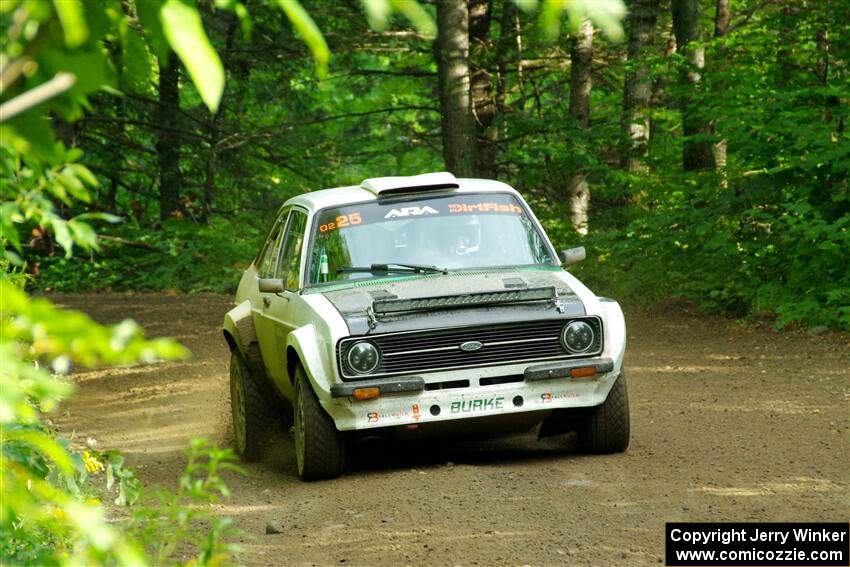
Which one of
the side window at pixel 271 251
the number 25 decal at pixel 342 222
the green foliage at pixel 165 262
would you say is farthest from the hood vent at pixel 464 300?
the green foliage at pixel 165 262

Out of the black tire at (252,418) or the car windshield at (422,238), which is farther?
the black tire at (252,418)

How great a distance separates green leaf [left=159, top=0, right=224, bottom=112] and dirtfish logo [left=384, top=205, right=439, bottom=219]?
24.3 feet

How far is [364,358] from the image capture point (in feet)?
25.1

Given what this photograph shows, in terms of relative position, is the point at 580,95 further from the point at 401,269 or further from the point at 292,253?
the point at 401,269

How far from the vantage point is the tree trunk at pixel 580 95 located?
75.5 feet

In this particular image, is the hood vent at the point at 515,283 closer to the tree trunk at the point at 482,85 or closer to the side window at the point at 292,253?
the side window at the point at 292,253

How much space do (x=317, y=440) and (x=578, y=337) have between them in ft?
5.97

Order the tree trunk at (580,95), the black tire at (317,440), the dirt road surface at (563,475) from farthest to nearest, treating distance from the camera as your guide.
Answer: the tree trunk at (580,95), the black tire at (317,440), the dirt road surface at (563,475)

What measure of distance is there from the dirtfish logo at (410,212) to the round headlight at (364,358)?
1.60 m

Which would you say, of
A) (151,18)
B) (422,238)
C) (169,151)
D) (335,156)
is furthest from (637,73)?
(151,18)

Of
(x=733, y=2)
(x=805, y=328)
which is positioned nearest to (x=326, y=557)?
(x=805, y=328)

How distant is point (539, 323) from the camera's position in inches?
308

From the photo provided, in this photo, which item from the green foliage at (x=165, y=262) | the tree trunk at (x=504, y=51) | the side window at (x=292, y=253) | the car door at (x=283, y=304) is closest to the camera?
the car door at (x=283, y=304)

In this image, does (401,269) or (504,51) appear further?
(504,51)
